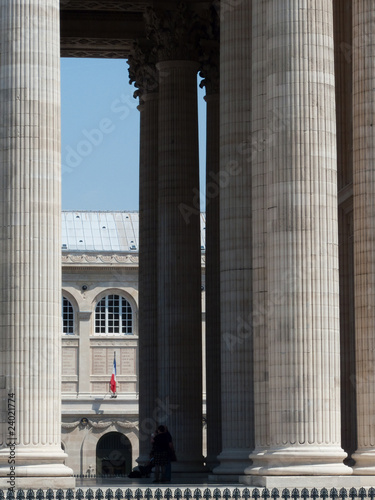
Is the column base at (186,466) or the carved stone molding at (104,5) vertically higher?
the carved stone molding at (104,5)

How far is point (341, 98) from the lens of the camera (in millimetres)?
79250

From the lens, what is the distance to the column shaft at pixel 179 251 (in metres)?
92.9

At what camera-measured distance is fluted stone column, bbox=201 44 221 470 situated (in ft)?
312

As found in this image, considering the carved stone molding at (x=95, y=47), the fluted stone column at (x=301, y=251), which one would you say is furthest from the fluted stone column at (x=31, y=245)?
the carved stone molding at (x=95, y=47)

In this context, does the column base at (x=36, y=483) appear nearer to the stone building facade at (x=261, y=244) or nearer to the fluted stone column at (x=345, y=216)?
the stone building facade at (x=261, y=244)

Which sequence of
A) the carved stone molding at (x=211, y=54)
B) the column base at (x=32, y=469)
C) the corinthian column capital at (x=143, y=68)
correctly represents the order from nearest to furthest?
the column base at (x=32, y=469) < the carved stone molding at (x=211, y=54) < the corinthian column capital at (x=143, y=68)

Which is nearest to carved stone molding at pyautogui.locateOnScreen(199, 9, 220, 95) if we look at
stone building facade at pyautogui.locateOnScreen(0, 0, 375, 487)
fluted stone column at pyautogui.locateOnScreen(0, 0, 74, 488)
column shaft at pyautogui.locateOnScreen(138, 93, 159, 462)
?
column shaft at pyautogui.locateOnScreen(138, 93, 159, 462)

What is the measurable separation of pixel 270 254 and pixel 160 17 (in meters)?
39.1

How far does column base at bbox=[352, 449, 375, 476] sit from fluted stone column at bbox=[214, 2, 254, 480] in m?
8.32

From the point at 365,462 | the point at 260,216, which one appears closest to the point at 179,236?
the point at 260,216

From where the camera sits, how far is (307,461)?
2418 inches

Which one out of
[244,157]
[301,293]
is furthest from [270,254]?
[244,157]

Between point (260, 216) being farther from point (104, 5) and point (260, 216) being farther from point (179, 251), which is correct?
point (104, 5)

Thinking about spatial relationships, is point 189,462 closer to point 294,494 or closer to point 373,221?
point 373,221
